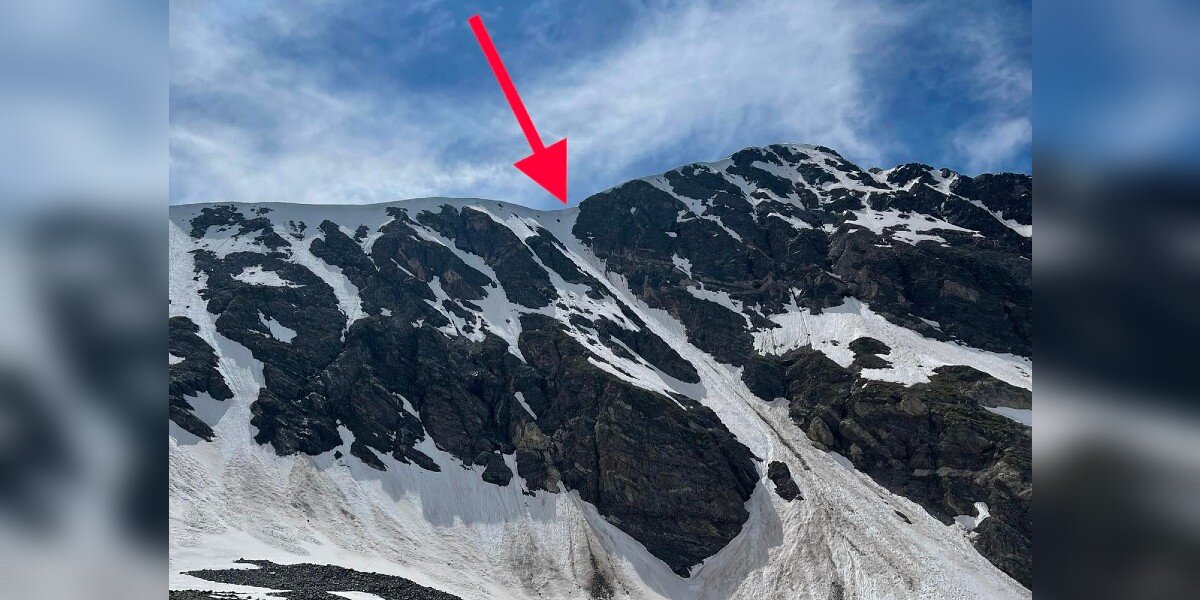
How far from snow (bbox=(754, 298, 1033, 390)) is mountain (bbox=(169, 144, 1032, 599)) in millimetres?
558

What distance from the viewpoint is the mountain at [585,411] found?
157 ft

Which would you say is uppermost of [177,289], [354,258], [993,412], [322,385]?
[354,258]

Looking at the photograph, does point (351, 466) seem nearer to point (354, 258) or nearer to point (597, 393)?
point (597, 393)

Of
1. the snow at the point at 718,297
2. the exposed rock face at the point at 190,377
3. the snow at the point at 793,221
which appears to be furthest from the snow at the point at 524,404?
the snow at the point at 793,221

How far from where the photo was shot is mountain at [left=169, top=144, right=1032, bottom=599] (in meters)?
48.0

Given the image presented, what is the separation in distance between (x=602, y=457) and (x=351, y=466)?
76.1 ft

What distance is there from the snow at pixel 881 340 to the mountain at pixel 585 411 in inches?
22.0

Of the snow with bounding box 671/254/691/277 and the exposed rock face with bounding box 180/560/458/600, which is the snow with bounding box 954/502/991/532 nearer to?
the exposed rock face with bounding box 180/560/458/600

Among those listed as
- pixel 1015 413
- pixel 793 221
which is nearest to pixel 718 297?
pixel 793 221

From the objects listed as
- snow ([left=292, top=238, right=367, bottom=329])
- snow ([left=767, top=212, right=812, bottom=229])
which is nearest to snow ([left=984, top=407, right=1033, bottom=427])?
snow ([left=767, top=212, right=812, bottom=229])

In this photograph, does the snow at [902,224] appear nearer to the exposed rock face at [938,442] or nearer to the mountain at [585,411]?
the mountain at [585,411]
